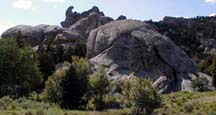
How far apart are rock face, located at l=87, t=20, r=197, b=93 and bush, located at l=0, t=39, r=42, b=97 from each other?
328 inches

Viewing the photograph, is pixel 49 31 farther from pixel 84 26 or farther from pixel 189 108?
pixel 189 108

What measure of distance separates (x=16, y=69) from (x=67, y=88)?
18.1 metres

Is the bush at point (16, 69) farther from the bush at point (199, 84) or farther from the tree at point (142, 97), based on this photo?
the tree at point (142, 97)

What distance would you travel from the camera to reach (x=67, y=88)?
4197 cm

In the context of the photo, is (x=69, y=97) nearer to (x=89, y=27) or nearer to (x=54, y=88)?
(x=54, y=88)

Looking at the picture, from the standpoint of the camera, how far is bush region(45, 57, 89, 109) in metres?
41.8

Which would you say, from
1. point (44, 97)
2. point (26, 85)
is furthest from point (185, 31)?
point (44, 97)

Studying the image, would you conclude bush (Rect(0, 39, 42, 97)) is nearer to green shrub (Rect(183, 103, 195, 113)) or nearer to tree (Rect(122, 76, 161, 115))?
tree (Rect(122, 76, 161, 115))

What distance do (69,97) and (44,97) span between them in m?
2.54

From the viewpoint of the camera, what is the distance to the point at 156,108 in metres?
34.5

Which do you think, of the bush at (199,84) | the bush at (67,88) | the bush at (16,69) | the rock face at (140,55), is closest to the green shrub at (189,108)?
the bush at (67,88)

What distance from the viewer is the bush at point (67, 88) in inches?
1644

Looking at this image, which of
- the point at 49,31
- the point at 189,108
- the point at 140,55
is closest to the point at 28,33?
the point at 49,31

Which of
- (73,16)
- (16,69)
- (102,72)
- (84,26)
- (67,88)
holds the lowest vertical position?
(67,88)
